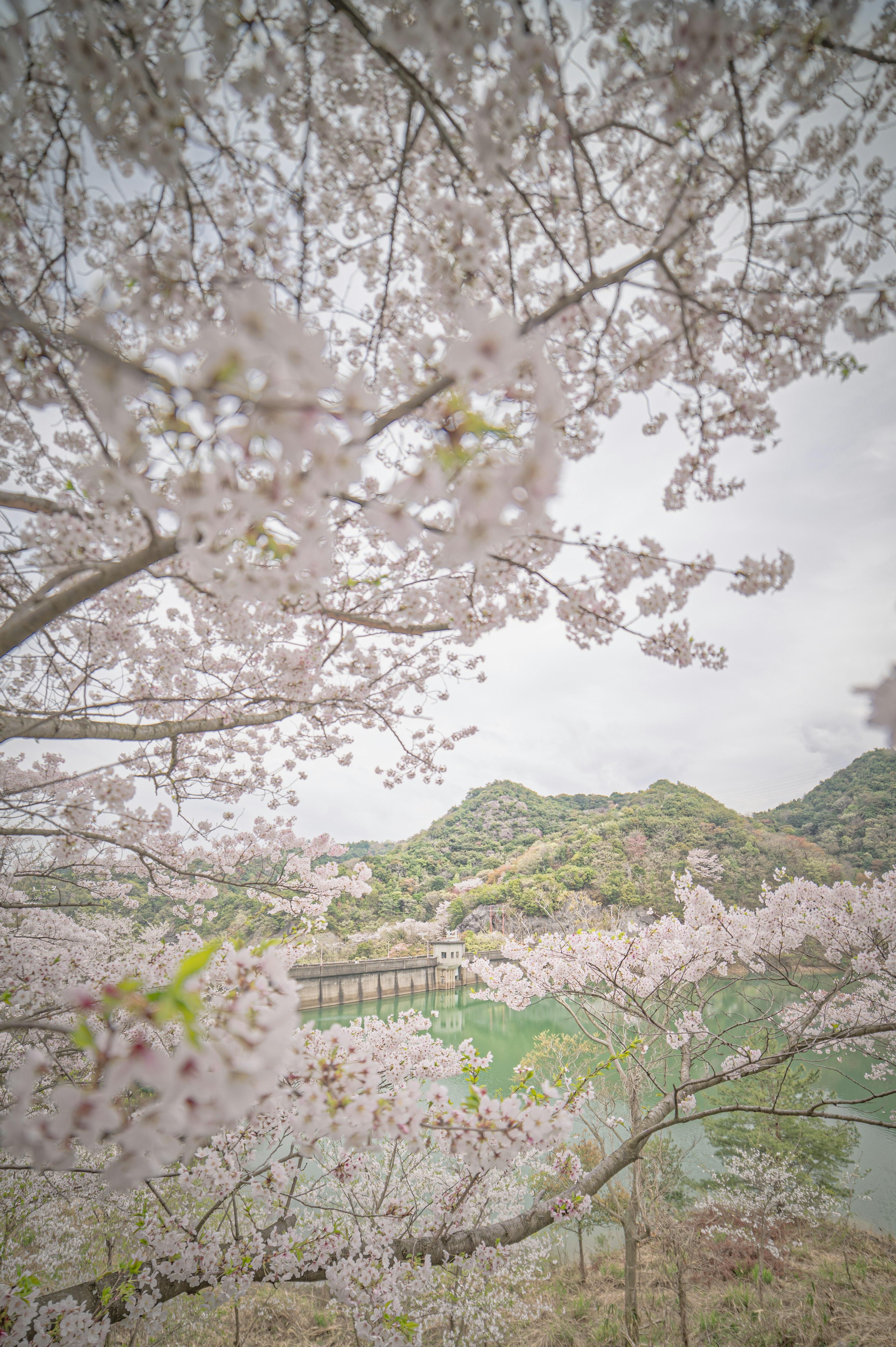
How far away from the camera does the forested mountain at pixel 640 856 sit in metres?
21.0

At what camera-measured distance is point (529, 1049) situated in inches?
568

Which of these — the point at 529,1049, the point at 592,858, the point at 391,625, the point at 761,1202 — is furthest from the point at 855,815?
the point at 391,625

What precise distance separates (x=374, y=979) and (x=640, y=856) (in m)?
15.2

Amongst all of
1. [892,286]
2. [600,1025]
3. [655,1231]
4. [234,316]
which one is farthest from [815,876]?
[234,316]

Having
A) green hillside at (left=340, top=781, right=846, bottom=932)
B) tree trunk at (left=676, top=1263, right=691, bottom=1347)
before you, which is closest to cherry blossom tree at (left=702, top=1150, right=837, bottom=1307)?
tree trunk at (left=676, top=1263, right=691, bottom=1347)

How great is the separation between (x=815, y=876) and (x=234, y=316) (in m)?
25.9

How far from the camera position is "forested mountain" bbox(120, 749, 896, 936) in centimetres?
2100

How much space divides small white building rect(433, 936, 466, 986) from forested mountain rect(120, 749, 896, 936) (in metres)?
3.87

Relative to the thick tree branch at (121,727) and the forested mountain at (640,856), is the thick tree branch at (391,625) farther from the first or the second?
the forested mountain at (640,856)

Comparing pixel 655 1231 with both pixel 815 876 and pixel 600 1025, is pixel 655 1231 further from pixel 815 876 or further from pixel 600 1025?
pixel 815 876

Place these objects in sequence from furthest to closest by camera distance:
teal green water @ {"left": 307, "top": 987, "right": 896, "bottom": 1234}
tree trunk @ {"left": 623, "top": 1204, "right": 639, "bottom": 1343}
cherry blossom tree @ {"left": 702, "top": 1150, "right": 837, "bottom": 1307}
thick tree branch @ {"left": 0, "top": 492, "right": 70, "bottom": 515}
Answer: teal green water @ {"left": 307, "top": 987, "right": 896, "bottom": 1234}, cherry blossom tree @ {"left": 702, "top": 1150, "right": 837, "bottom": 1307}, tree trunk @ {"left": 623, "top": 1204, "right": 639, "bottom": 1343}, thick tree branch @ {"left": 0, "top": 492, "right": 70, "bottom": 515}

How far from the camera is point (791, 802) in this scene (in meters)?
31.1

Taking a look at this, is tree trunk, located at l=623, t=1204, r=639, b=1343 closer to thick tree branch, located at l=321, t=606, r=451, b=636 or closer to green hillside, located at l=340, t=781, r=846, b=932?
thick tree branch, located at l=321, t=606, r=451, b=636

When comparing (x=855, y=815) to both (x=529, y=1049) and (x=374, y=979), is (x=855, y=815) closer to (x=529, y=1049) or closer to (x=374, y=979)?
(x=529, y=1049)
